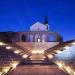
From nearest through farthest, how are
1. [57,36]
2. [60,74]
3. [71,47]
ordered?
[60,74], [71,47], [57,36]

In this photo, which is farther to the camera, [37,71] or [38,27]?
[38,27]

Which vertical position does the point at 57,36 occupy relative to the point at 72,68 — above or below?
above

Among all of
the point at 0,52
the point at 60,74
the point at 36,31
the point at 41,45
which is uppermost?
the point at 36,31

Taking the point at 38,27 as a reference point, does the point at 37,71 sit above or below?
below

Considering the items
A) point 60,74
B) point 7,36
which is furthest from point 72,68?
point 7,36

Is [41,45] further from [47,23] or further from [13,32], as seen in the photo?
[47,23]

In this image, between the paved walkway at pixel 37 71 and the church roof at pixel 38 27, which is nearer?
the paved walkway at pixel 37 71

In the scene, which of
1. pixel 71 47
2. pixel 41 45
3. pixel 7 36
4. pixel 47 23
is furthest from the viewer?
pixel 47 23

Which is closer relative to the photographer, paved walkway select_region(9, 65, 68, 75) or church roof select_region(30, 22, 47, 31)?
paved walkway select_region(9, 65, 68, 75)

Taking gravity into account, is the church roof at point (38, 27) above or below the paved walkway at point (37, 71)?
above

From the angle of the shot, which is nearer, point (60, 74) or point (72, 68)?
point (72, 68)

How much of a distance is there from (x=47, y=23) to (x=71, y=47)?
37228 millimetres

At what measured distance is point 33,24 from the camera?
182ft

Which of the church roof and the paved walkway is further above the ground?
the church roof
